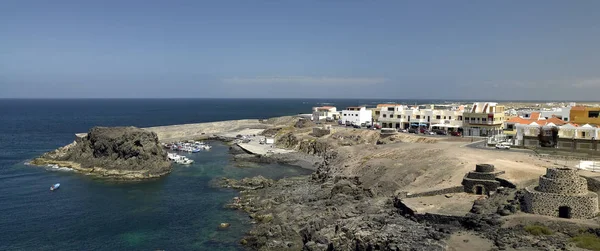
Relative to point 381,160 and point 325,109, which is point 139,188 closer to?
point 381,160

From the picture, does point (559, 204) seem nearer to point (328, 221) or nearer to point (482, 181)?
point (482, 181)

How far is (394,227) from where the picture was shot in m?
30.4

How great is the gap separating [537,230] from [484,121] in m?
53.2

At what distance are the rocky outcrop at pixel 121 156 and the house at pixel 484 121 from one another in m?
54.9

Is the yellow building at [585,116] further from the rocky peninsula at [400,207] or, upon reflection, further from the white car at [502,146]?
the rocky peninsula at [400,207]

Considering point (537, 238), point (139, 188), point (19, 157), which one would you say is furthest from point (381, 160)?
point (19, 157)

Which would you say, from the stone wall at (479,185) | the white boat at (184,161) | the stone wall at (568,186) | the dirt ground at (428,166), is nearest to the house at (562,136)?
the dirt ground at (428,166)

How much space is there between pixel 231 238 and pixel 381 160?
23.3 metres

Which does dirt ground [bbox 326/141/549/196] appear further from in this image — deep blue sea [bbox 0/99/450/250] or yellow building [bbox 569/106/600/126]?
yellow building [bbox 569/106/600/126]

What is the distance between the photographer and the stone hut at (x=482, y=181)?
35.3 m

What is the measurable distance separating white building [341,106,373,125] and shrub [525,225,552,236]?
7701 cm

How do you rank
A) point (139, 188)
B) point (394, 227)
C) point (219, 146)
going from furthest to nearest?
1. point (219, 146)
2. point (139, 188)
3. point (394, 227)

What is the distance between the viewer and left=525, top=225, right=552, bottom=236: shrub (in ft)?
86.6

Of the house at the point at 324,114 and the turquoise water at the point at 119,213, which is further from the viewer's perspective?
the house at the point at 324,114
